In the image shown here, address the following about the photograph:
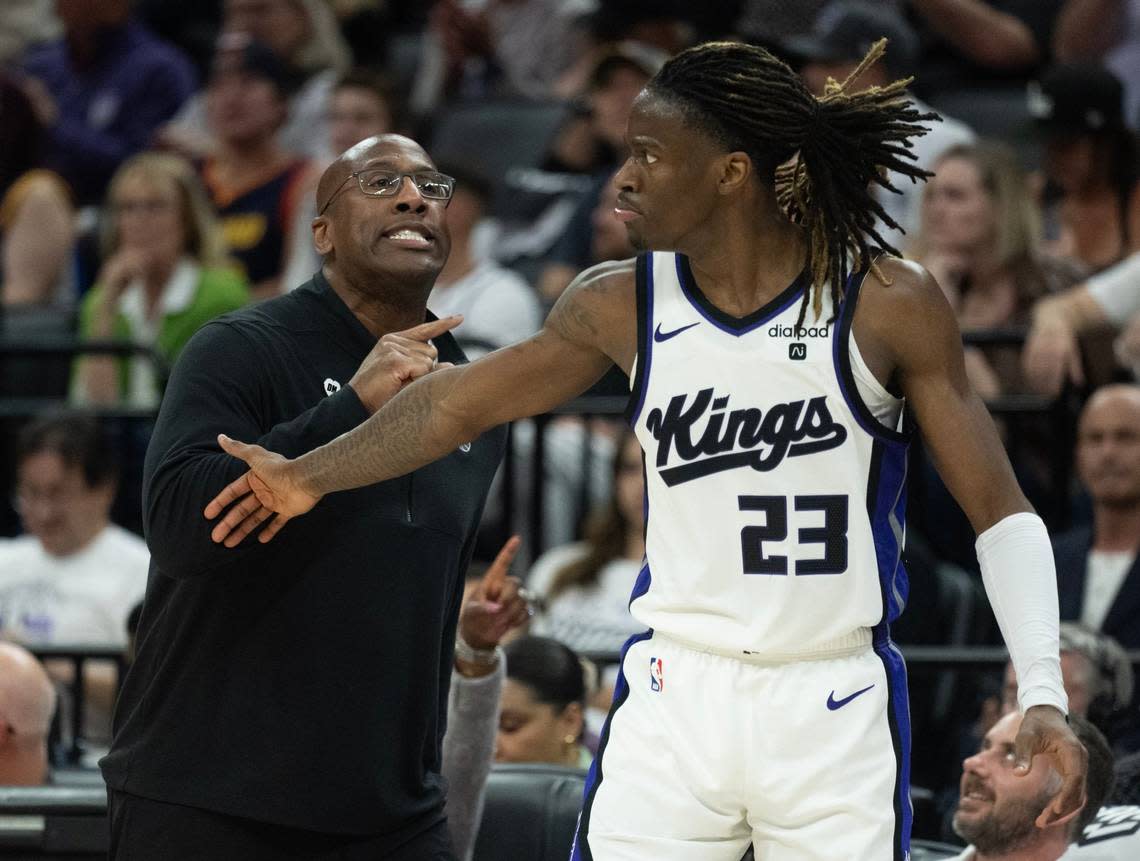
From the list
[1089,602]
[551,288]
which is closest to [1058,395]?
[1089,602]

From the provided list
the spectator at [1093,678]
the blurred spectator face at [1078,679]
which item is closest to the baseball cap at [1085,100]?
the spectator at [1093,678]

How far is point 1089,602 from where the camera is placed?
18.9ft

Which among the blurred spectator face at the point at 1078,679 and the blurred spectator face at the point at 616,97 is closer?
the blurred spectator face at the point at 1078,679

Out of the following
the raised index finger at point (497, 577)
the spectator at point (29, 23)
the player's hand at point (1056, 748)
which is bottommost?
the player's hand at point (1056, 748)

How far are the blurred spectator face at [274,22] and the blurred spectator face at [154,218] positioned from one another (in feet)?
6.95

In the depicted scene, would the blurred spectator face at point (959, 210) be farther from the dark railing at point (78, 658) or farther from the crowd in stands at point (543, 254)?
the dark railing at point (78, 658)

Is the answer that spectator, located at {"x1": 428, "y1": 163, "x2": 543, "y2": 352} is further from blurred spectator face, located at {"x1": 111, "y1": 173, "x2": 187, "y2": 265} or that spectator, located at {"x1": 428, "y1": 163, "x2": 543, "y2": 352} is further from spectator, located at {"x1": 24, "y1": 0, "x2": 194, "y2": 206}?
spectator, located at {"x1": 24, "y1": 0, "x2": 194, "y2": 206}

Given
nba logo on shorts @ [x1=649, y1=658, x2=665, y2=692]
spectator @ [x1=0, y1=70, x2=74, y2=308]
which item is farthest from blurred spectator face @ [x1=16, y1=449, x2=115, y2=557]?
nba logo on shorts @ [x1=649, y1=658, x2=665, y2=692]

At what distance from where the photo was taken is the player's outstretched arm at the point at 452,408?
301cm

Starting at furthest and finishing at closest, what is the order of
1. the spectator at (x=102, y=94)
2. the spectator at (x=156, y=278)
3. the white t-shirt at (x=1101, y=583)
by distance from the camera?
the spectator at (x=102, y=94)
the spectator at (x=156, y=278)
the white t-shirt at (x=1101, y=583)

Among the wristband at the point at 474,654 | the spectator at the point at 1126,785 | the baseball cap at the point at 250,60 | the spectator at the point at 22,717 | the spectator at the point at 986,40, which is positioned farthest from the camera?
the baseball cap at the point at 250,60

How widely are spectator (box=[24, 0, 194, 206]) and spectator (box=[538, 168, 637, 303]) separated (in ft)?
8.30

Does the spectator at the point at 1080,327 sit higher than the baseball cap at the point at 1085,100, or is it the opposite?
the baseball cap at the point at 1085,100

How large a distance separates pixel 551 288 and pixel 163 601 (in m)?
4.37
